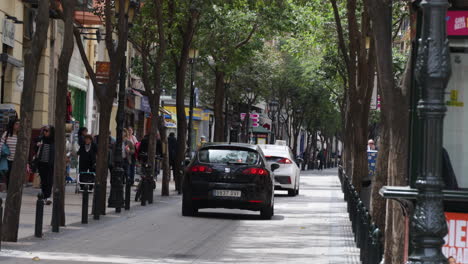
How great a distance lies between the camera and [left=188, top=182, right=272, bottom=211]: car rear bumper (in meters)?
21.5

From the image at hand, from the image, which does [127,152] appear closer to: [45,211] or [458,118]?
[45,211]

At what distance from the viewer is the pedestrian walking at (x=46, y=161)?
22.7m

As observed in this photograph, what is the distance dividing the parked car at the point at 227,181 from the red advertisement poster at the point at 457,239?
13.0 meters

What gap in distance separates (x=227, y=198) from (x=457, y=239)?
43.0 ft

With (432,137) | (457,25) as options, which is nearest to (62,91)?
(457,25)

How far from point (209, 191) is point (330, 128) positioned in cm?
8318

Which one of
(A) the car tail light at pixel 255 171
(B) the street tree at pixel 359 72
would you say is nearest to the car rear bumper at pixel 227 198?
(A) the car tail light at pixel 255 171

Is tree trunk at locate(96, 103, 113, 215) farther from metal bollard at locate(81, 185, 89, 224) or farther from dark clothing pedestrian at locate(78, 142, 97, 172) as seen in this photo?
dark clothing pedestrian at locate(78, 142, 97, 172)

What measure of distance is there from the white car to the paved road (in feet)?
27.6

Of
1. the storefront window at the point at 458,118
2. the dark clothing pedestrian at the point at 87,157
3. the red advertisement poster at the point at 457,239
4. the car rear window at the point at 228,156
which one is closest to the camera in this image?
the red advertisement poster at the point at 457,239

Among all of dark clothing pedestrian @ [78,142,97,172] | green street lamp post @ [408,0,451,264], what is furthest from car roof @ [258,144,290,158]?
green street lamp post @ [408,0,451,264]

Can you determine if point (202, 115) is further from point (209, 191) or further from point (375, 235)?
point (375, 235)

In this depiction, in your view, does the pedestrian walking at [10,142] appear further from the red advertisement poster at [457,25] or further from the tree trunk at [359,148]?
Result: the red advertisement poster at [457,25]

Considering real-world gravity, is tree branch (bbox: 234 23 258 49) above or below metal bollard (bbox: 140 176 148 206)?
above
